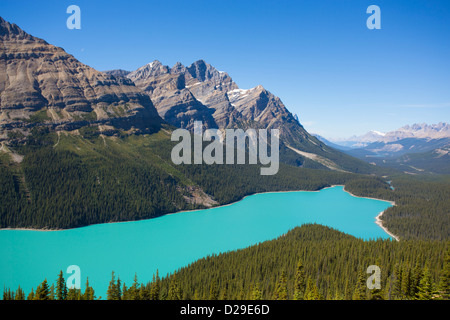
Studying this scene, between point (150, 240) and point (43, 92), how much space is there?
5274 inches

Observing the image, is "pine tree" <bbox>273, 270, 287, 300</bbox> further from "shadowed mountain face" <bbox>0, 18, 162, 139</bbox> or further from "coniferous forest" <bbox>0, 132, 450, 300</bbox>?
"shadowed mountain face" <bbox>0, 18, 162, 139</bbox>

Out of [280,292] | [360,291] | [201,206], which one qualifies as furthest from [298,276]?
[201,206]

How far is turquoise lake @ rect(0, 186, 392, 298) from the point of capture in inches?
2628

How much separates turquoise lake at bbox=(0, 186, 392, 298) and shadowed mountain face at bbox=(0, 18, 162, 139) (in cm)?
8411

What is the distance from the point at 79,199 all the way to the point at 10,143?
5383 cm

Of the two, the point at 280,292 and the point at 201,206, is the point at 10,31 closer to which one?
the point at 201,206

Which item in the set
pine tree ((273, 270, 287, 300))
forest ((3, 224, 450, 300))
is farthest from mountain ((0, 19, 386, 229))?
pine tree ((273, 270, 287, 300))

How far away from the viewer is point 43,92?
174 metres

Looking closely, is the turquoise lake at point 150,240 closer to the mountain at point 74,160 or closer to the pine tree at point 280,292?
the mountain at point 74,160
